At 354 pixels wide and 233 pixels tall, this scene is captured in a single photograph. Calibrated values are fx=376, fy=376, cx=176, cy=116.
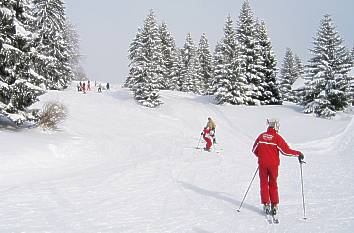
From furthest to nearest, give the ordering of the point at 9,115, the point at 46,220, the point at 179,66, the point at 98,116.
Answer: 1. the point at 179,66
2. the point at 98,116
3. the point at 9,115
4. the point at 46,220

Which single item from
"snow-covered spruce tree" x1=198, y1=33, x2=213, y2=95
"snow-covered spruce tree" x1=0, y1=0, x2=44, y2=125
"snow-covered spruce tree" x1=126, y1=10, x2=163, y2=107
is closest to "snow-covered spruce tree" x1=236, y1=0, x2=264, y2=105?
"snow-covered spruce tree" x1=126, y1=10, x2=163, y2=107

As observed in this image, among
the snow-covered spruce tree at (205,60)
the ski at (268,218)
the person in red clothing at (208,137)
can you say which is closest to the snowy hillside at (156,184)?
the ski at (268,218)

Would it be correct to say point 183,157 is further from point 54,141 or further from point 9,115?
point 9,115

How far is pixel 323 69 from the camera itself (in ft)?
113

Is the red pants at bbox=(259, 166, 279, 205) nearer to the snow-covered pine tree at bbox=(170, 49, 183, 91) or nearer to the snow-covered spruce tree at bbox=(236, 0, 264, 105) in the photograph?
the snow-covered spruce tree at bbox=(236, 0, 264, 105)

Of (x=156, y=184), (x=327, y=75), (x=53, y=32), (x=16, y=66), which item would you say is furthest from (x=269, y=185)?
(x=53, y=32)

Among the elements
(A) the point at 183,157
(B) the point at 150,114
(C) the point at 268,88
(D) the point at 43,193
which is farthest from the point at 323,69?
(D) the point at 43,193

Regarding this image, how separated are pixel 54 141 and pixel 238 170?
784cm

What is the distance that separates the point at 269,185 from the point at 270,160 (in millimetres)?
511

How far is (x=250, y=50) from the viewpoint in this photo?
138 ft

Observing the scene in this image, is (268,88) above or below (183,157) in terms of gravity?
above

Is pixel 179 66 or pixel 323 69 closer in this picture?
pixel 323 69

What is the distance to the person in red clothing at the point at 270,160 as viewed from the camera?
24.8 feet

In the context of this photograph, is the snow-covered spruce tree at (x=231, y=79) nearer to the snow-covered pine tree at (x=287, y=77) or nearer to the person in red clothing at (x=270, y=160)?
the snow-covered pine tree at (x=287, y=77)
